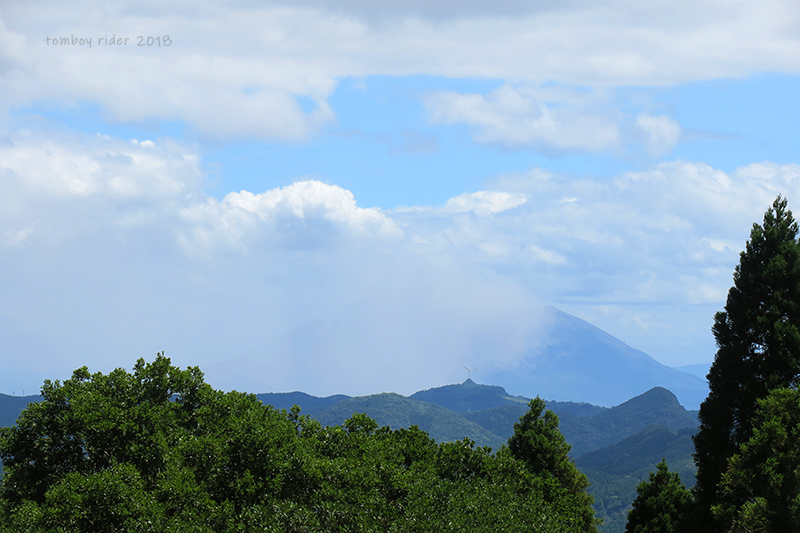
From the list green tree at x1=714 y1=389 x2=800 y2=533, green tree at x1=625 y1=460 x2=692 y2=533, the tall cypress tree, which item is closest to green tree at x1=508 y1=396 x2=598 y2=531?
green tree at x1=625 y1=460 x2=692 y2=533

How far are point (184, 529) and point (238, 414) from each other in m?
9.64

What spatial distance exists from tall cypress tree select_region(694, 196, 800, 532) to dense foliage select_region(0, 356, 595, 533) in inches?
359

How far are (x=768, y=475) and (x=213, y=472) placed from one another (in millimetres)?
25130

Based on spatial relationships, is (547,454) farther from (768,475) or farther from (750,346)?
(768,475)

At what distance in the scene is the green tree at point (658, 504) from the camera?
156 feet

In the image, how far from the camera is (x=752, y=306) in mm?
38344

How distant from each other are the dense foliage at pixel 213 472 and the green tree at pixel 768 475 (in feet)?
26.4

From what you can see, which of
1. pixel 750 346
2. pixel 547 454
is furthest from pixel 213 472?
pixel 547 454

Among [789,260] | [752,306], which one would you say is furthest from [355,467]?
[789,260]

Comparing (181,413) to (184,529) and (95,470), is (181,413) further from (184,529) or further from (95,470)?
(184,529)

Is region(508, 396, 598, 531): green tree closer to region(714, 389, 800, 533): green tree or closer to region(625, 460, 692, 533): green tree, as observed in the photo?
region(625, 460, 692, 533): green tree

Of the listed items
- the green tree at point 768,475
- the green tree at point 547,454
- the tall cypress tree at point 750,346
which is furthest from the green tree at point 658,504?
the green tree at point 768,475

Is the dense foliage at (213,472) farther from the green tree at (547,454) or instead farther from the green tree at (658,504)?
the green tree at (547,454)

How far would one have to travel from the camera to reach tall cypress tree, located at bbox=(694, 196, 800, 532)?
37062 mm
